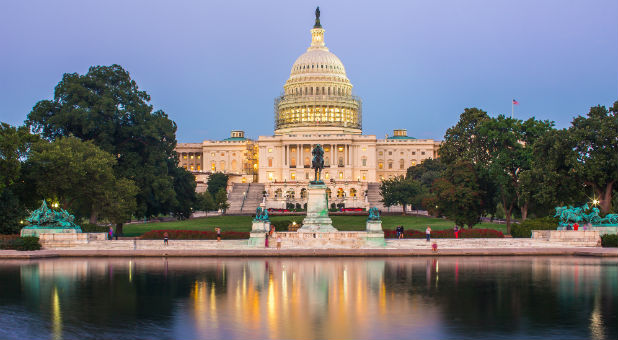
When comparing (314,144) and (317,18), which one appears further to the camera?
(317,18)

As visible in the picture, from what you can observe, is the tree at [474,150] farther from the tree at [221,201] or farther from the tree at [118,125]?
the tree at [221,201]

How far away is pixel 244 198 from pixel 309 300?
315 ft

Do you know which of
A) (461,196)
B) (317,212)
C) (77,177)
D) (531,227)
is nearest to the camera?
(317,212)

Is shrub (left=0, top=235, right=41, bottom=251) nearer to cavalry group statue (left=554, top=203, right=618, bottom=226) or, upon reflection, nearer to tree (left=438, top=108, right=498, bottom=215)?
cavalry group statue (left=554, top=203, right=618, bottom=226)

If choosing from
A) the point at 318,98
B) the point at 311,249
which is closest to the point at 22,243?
the point at 311,249

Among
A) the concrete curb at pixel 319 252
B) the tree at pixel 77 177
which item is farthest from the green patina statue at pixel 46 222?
the tree at pixel 77 177

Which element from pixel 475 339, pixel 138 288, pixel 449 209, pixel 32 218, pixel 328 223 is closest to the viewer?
pixel 475 339

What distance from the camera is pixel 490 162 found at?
5981cm

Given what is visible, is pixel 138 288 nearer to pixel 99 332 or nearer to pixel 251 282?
pixel 251 282

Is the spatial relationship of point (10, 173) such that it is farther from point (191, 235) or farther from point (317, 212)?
point (317, 212)

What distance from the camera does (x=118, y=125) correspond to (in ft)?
198

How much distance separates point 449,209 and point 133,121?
89.4 ft

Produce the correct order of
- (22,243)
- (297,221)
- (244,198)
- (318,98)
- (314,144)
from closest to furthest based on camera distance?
(22,243)
(297,221)
(244,198)
(314,144)
(318,98)

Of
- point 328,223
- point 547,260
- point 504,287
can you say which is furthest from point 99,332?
point 328,223
